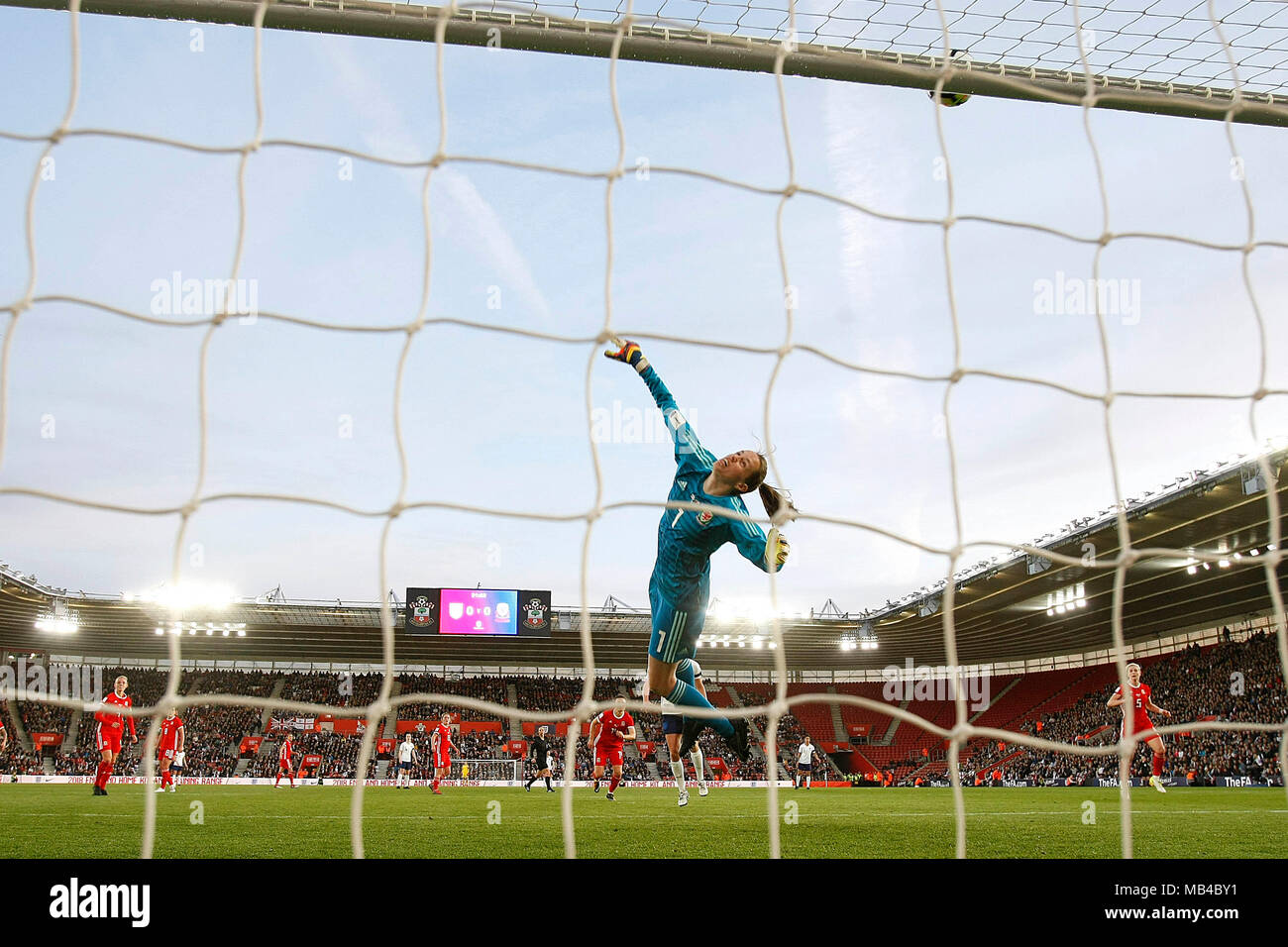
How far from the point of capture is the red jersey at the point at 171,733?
50.8ft

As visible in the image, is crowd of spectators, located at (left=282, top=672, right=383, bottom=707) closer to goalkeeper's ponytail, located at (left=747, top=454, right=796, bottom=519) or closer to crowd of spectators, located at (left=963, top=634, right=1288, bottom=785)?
crowd of spectators, located at (left=963, top=634, right=1288, bottom=785)

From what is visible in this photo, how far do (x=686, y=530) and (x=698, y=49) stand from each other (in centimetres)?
279

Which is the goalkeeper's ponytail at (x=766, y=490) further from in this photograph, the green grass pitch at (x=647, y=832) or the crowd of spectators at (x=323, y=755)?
the crowd of spectators at (x=323, y=755)

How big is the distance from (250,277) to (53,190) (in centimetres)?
76

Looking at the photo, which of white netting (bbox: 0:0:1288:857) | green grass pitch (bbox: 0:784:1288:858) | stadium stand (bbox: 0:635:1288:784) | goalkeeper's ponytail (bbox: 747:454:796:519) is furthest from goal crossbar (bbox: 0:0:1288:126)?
stadium stand (bbox: 0:635:1288:784)

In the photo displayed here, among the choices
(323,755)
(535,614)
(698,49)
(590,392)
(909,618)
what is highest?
(698,49)

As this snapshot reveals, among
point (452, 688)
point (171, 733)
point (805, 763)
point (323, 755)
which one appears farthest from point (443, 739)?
point (452, 688)

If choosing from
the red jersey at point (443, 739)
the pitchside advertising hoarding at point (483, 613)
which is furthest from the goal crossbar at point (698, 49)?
the pitchside advertising hoarding at point (483, 613)

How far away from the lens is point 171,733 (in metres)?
16.0

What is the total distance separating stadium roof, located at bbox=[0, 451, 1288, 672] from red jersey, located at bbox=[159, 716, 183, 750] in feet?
10.0

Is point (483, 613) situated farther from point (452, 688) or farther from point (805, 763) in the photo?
point (452, 688)

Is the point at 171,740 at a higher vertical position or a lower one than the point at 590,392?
lower

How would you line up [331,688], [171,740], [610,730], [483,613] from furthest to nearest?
[331,688], [483,613], [171,740], [610,730]
